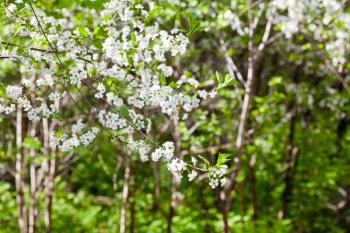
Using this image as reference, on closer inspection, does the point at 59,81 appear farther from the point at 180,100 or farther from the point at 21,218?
the point at 21,218

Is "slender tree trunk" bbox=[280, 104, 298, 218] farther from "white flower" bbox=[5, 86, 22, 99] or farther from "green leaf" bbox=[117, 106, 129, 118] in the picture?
"white flower" bbox=[5, 86, 22, 99]

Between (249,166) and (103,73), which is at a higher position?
(249,166)

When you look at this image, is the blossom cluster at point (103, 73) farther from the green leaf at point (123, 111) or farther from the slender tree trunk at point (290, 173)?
the slender tree trunk at point (290, 173)

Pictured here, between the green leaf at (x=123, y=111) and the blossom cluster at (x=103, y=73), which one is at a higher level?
the blossom cluster at (x=103, y=73)

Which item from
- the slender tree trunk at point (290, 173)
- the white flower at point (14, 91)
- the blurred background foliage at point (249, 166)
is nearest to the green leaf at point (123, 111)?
the white flower at point (14, 91)

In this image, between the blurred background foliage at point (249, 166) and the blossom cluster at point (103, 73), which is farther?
the blurred background foliage at point (249, 166)

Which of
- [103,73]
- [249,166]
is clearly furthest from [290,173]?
[103,73]

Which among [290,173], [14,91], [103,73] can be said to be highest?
[290,173]

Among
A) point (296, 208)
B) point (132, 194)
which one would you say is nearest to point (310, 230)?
point (296, 208)

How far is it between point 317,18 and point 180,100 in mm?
4652

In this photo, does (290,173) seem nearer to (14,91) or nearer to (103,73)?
(103,73)

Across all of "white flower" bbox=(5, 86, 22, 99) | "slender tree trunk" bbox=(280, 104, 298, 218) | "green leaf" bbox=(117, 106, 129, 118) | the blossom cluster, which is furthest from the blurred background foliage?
"white flower" bbox=(5, 86, 22, 99)

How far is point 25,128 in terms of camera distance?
349 inches

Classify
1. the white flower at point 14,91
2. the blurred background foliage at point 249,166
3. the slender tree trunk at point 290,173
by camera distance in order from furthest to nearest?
the slender tree trunk at point 290,173
the blurred background foliage at point 249,166
the white flower at point 14,91
